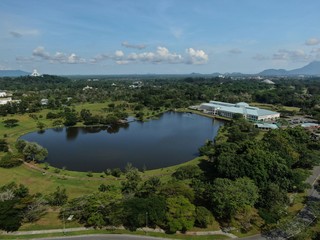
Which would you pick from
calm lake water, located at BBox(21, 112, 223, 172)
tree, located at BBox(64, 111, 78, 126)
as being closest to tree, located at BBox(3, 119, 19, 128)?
calm lake water, located at BBox(21, 112, 223, 172)

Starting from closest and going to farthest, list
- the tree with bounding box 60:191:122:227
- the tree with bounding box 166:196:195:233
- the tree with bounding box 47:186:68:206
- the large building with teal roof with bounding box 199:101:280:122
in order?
1. the tree with bounding box 166:196:195:233
2. the tree with bounding box 60:191:122:227
3. the tree with bounding box 47:186:68:206
4. the large building with teal roof with bounding box 199:101:280:122

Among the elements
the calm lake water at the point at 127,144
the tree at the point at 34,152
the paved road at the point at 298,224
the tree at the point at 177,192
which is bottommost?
the calm lake water at the point at 127,144

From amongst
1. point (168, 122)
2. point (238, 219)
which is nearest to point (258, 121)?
point (168, 122)

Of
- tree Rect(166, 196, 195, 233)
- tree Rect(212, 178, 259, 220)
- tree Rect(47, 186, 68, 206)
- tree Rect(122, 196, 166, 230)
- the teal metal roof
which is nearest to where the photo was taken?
tree Rect(166, 196, 195, 233)

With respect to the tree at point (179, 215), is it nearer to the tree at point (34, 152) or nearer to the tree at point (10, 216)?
the tree at point (10, 216)

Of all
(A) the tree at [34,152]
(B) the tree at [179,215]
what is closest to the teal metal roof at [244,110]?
(A) the tree at [34,152]

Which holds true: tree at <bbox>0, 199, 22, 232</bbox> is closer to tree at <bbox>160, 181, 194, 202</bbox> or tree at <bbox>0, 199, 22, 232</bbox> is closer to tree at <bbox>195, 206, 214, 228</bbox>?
tree at <bbox>160, 181, 194, 202</bbox>

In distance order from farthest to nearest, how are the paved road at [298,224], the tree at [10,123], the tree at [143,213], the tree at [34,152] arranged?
the tree at [10,123] → the tree at [34,152] → the tree at [143,213] → the paved road at [298,224]
